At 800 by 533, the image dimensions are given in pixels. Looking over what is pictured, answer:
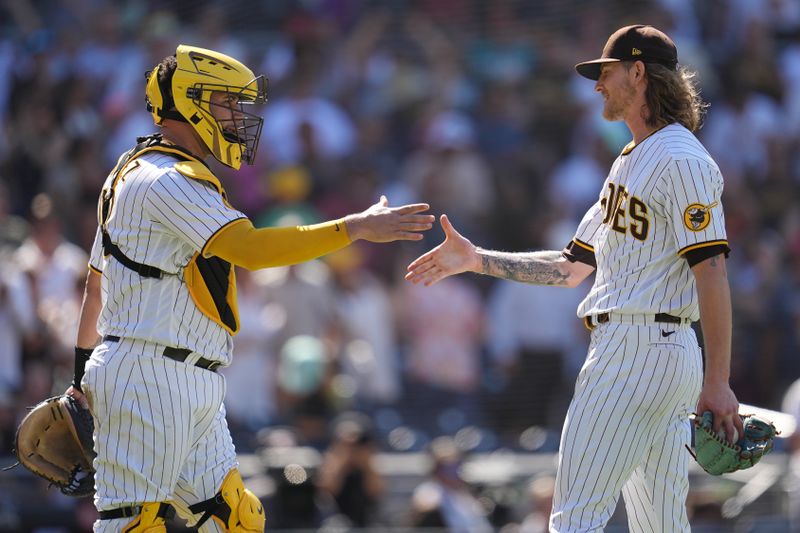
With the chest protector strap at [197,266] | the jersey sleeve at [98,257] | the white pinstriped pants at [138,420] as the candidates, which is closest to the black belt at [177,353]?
the white pinstriped pants at [138,420]

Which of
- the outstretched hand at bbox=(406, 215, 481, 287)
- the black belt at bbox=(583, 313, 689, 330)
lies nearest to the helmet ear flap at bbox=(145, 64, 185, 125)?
the outstretched hand at bbox=(406, 215, 481, 287)

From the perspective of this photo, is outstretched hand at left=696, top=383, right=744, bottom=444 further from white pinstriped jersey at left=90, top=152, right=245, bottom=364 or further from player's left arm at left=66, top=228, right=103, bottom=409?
player's left arm at left=66, top=228, right=103, bottom=409

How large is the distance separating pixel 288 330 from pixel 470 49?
13.4 feet

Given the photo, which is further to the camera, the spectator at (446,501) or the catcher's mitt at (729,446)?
the spectator at (446,501)

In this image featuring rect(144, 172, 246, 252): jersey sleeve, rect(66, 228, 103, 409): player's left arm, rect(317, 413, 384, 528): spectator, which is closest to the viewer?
rect(144, 172, 246, 252): jersey sleeve

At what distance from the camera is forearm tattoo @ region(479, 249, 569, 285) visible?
19.7 ft

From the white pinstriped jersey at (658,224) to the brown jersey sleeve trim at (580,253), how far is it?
395 mm

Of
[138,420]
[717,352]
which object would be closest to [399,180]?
[138,420]

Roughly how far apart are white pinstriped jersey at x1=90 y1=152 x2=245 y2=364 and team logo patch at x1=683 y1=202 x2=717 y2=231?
167 cm

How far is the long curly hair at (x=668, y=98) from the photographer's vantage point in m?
5.45

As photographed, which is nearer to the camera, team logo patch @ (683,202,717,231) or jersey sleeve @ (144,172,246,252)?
team logo patch @ (683,202,717,231)

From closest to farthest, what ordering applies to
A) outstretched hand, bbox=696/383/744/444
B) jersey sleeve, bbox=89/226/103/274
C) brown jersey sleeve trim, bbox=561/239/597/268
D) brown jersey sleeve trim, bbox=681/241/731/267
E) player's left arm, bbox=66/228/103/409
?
outstretched hand, bbox=696/383/744/444, brown jersey sleeve trim, bbox=681/241/731/267, jersey sleeve, bbox=89/226/103/274, player's left arm, bbox=66/228/103/409, brown jersey sleeve trim, bbox=561/239/597/268

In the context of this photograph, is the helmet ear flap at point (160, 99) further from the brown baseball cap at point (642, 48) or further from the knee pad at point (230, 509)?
the brown baseball cap at point (642, 48)

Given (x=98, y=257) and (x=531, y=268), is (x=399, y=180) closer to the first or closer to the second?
(x=531, y=268)
